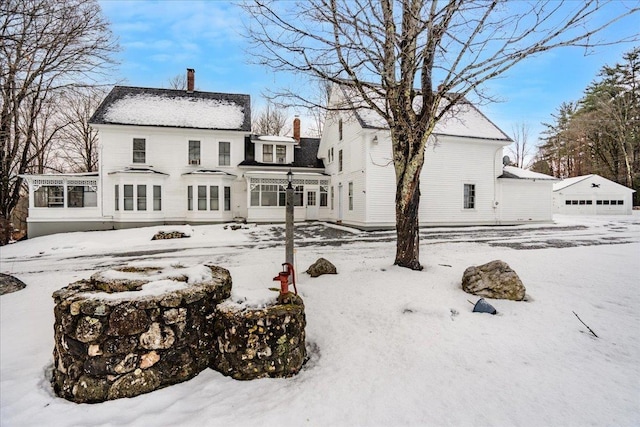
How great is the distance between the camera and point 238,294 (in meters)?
3.48

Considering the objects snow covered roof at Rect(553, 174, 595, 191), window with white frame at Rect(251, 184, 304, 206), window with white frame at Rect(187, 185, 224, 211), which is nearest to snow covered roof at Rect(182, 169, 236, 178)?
window with white frame at Rect(187, 185, 224, 211)

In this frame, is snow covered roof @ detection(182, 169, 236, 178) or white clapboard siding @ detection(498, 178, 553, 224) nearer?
snow covered roof @ detection(182, 169, 236, 178)

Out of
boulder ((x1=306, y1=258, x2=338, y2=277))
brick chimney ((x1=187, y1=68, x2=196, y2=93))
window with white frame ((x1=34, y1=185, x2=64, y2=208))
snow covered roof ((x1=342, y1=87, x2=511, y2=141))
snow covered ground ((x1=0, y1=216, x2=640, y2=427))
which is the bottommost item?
snow covered ground ((x1=0, y1=216, x2=640, y2=427))

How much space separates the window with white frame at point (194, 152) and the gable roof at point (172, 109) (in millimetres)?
990

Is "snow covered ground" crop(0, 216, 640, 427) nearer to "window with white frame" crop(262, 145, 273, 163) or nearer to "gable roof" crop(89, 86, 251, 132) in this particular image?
A: "gable roof" crop(89, 86, 251, 132)

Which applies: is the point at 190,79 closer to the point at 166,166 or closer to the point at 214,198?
the point at 166,166

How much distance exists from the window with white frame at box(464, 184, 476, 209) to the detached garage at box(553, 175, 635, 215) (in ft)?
53.0

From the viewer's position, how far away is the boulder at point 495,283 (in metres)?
4.75

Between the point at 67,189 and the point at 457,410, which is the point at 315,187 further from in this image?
the point at 457,410

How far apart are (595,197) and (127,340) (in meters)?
34.6

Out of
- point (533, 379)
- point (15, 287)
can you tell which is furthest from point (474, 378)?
point (15, 287)

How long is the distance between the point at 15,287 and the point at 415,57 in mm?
9009

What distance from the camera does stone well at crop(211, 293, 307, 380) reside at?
298 cm

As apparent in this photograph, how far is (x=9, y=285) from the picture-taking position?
6031mm
